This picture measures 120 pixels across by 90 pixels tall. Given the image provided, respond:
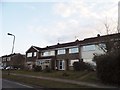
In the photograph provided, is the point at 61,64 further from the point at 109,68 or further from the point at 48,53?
the point at 109,68

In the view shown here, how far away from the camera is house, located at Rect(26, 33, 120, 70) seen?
4947 centimetres

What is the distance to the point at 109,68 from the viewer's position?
2222 cm

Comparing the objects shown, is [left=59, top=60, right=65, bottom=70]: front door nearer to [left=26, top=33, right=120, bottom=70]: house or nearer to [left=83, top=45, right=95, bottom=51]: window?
[left=26, top=33, right=120, bottom=70]: house

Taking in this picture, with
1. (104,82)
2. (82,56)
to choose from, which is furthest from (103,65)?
(82,56)

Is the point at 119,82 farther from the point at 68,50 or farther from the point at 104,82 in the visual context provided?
the point at 68,50

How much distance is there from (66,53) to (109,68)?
3484cm

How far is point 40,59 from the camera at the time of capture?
6619 centimetres

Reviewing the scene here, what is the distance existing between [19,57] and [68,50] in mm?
33267

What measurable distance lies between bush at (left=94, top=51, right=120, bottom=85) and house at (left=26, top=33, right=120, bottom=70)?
19.8m

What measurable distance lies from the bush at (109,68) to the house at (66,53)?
19.8 metres

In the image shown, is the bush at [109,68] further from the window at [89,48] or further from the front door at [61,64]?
the front door at [61,64]

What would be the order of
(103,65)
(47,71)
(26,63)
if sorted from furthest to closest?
(26,63) → (47,71) → (103,65)

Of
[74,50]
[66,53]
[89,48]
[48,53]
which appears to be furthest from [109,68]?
[48,53]

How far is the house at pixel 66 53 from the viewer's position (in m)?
49.5
